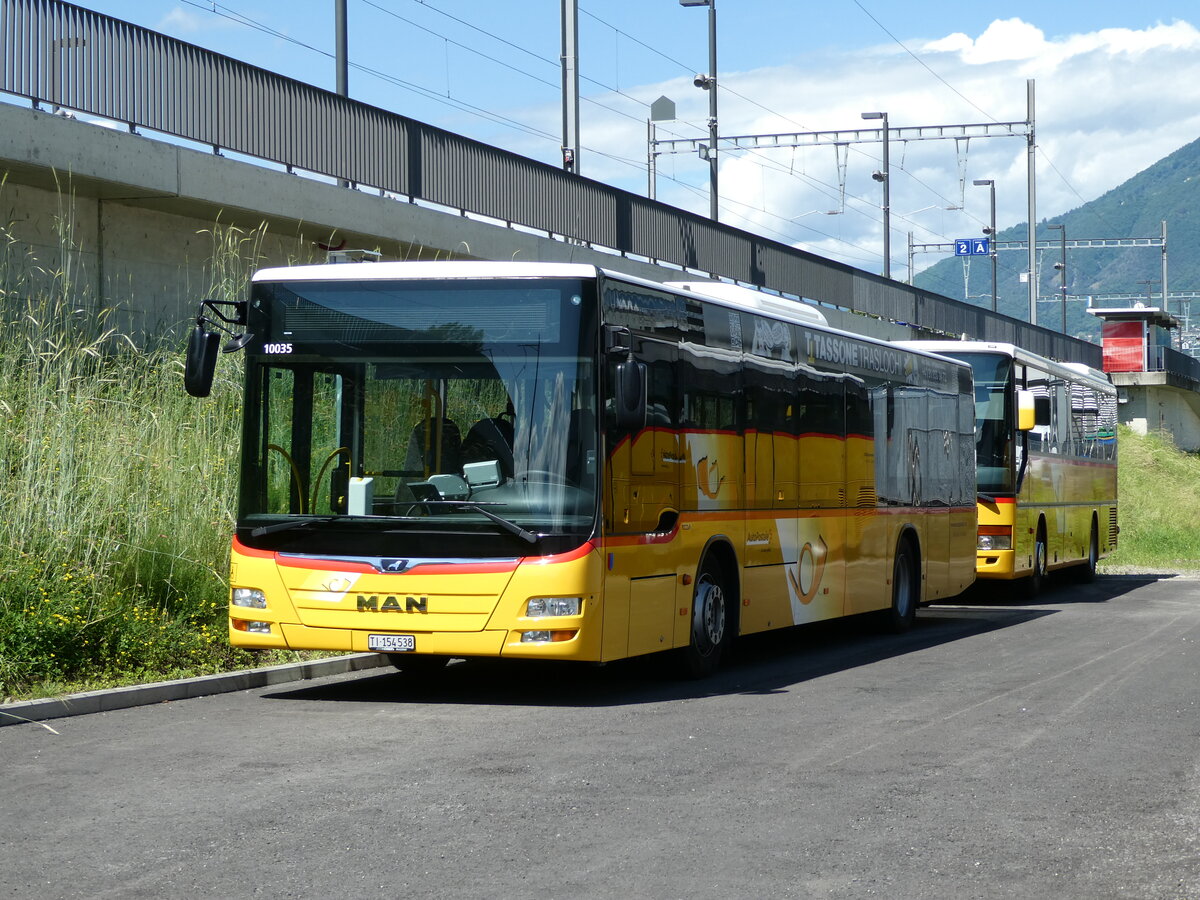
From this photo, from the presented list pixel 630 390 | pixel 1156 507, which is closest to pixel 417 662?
pixel 630 390

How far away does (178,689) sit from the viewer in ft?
37.8

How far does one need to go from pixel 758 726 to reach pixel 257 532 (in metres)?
3.65

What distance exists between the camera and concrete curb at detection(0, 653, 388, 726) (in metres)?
10.3

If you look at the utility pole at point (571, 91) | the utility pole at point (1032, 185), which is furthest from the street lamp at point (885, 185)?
the utility pole at point (571, 91)

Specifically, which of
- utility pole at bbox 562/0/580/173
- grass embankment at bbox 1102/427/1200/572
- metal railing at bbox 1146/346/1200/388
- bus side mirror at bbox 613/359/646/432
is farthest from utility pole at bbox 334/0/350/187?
metal railing at bbox 1146/346/1200/388

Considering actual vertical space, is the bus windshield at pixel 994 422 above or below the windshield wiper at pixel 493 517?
above

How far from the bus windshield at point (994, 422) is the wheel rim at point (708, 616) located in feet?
33.6

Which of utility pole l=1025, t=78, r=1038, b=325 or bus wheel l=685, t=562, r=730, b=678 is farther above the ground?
utility pole l=1025, t=78, r=1038, b=325

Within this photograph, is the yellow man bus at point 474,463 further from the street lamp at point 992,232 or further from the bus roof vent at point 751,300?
the street lamp at point 992,232

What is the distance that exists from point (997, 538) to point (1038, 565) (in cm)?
199

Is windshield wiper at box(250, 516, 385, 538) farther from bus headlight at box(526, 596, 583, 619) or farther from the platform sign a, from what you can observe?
the platform sign a

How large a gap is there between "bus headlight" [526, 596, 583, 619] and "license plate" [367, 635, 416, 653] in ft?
2.66

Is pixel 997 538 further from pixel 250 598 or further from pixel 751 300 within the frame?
pixel 250 598

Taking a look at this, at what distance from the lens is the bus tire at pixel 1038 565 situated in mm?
24469
